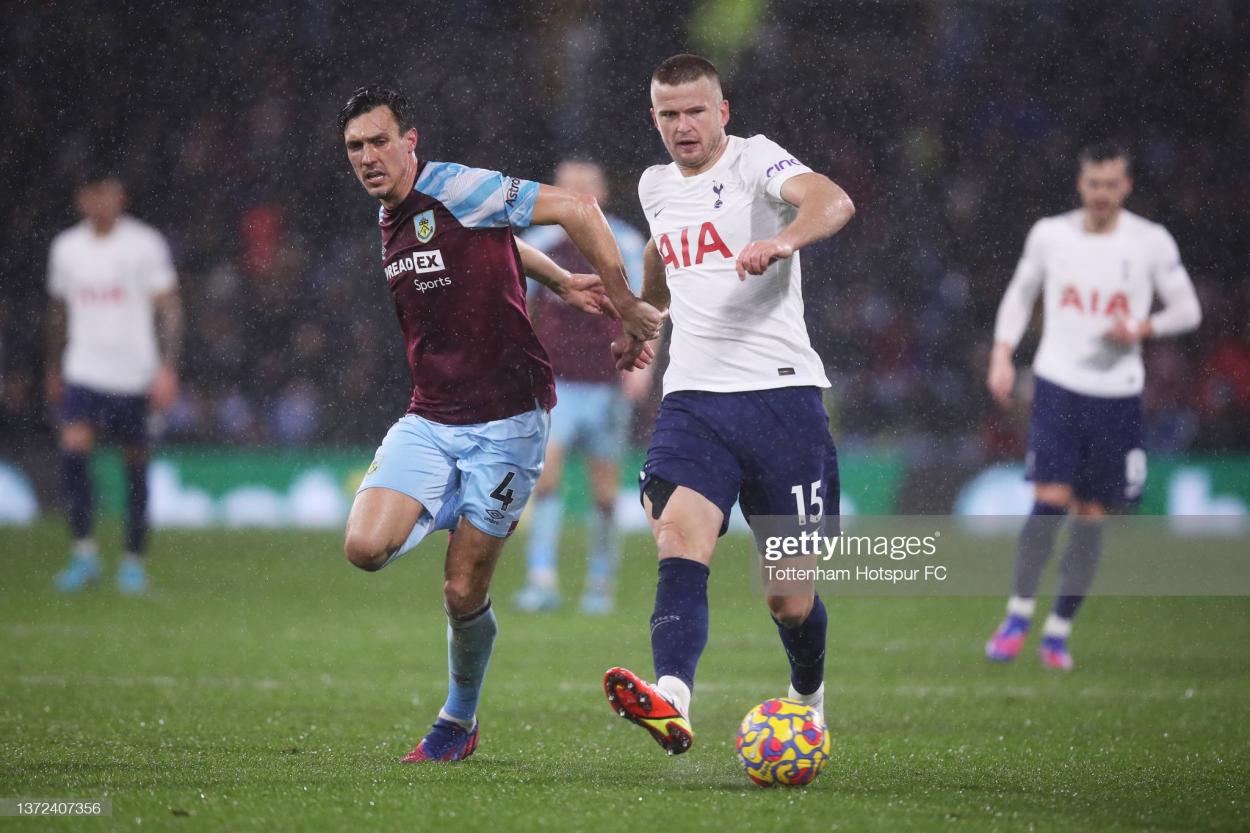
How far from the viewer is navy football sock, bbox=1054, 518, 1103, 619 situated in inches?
302

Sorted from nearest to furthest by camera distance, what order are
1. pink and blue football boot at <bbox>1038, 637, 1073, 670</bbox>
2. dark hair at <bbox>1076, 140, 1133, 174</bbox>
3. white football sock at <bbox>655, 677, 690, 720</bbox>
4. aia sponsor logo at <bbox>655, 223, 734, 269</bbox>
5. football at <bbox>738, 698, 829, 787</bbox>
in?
white football sock at <bbox>655, 677, 690, 720</bbox>, football at <bbox>738, 698, 829, 787</bbox>, aia sponsor logo at <bbox>655, 223, 734, 269</bbox>, pink and blue football boot at <bbox>1038, 637, 1073, 670</bbox>, dark hair at <bbox>1076, 140, 1133, 174</bbox>

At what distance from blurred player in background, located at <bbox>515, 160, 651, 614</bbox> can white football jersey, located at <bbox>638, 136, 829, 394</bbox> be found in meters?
4.53

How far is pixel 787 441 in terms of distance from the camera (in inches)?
189

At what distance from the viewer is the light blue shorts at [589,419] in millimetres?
9711

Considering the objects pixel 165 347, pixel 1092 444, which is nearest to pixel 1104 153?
pixel 1092 444

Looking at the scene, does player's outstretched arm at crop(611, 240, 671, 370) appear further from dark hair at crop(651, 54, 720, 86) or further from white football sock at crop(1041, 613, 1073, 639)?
white football sock at crop(1041, 613, 1073, 639)

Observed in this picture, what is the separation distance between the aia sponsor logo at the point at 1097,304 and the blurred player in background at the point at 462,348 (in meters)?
3.53

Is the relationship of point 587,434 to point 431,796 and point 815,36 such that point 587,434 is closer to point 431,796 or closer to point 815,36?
point 431,796

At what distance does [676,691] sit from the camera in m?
4.27

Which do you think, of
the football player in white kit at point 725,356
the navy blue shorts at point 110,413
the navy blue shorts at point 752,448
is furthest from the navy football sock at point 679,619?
the navy blue shorts at point 110,413

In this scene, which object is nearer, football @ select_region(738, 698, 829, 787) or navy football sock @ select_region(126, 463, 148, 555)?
football @ select_region(738, 698, 829, 787)

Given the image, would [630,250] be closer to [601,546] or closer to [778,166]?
[601,546]

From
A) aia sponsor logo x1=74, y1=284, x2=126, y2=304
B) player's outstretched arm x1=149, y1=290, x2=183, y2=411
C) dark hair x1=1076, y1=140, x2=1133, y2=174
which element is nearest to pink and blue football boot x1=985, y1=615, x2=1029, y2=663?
dark hair x1=1076, y1=140, x2=1133, y2=174

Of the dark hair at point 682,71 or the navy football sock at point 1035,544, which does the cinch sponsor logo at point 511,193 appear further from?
the navy football sock at point 1035,544
